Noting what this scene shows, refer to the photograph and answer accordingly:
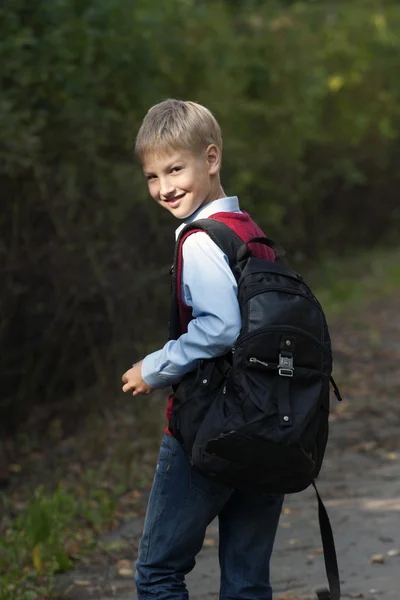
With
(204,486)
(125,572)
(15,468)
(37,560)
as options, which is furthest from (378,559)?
(15,468)

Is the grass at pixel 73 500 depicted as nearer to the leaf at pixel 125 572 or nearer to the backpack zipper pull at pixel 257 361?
the leaf at pixel 125 572

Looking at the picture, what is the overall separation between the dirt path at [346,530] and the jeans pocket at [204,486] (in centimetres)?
133

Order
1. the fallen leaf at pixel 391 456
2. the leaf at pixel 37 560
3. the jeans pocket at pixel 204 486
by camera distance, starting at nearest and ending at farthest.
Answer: the jeans pocket at pixel 204 486 < the leaf at pixel 37 560 < the fallen leaf at pixel 391 456

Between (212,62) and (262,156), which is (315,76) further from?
(212,62)

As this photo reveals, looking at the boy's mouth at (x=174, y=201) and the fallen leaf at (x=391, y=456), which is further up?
the boy's mouth at (x=174, y=201)

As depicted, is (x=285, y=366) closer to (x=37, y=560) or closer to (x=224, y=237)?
(x=224, y=237)

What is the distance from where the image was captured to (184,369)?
121 inches

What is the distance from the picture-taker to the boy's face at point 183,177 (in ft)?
10.4

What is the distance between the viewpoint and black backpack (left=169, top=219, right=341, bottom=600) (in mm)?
2945

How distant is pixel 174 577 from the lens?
323 centimetres

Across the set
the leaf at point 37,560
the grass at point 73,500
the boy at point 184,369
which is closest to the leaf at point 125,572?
the grass at point 73,500

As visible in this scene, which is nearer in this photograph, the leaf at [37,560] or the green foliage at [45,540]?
the green foliage at [45,540]

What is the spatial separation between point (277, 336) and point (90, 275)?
402 centimetres

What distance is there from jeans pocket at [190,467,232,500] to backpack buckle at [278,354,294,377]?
1.38 feet
